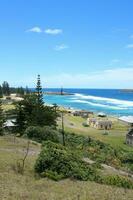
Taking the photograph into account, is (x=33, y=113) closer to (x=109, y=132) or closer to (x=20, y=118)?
(x=20, y=118)

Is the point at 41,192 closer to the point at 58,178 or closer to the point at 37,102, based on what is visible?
the point at 58,178

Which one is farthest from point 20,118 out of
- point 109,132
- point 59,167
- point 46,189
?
point 46,189

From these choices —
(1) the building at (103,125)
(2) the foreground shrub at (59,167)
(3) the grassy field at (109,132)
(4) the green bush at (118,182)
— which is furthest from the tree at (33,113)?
(4) the green bush at (118,182)

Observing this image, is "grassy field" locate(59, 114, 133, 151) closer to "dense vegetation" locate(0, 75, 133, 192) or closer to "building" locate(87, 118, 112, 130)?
"building" locate(87, 118, 112, 130)

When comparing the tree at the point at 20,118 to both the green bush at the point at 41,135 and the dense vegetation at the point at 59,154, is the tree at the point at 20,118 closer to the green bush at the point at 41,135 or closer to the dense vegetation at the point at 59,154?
the dense vegetation at the point at 59,154

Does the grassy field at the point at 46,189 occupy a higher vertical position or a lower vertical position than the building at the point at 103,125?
higher

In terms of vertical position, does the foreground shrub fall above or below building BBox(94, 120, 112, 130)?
above

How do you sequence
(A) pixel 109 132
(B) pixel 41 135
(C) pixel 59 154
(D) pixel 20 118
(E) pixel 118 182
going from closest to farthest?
(E) pixel 118 182
(C) pixel 59 154
(B) pixel 41 135
(D) pixel 20 118
(A) pixel 109 132

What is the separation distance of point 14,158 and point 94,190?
752 centimetres

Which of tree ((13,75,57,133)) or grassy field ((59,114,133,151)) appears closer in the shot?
tree ((13,75,57,133))

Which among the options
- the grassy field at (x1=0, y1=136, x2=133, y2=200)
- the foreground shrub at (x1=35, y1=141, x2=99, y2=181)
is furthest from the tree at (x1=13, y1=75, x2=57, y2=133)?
the grassy field at (x1=0, y1=136, x2=133, y2=200)

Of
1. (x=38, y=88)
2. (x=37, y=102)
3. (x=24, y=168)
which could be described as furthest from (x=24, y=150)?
(x=38, y=88)

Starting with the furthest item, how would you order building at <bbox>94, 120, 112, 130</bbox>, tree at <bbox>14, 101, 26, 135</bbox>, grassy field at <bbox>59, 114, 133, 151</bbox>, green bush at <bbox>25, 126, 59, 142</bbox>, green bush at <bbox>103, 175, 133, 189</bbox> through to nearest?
building at <bbox>94, 120, 112, 130</bbox>
grassy field at <bbox>59, 114, 133, 151</bbox>
tree at <bbox>14, 101, 26, 135</bbox>
green bush at <bbox>25, 126, 59, 142</bbox>
green bush at <bbox>103, 175, 133, 189</bbox>

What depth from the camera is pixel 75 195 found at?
1609cm
